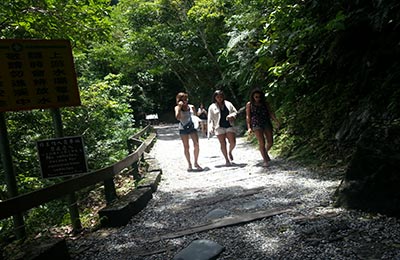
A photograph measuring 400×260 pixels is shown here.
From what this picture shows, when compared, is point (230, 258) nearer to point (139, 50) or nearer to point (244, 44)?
point (244, 44)

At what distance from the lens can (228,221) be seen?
3.98 m

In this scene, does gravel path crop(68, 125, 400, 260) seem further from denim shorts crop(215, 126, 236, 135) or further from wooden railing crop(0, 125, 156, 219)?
denim shorts crop(215, 126, 236, 135)

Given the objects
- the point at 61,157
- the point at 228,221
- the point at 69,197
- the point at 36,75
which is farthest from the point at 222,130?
the point at 36,75

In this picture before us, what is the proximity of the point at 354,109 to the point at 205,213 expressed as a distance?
353 cm

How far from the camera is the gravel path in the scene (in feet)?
9.85

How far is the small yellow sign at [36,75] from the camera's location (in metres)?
3.97

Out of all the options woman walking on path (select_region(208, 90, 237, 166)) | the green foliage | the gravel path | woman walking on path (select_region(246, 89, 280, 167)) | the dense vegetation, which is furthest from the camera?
woman walking on path (select_region(208, 90, 237, 166))

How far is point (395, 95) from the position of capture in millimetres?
4938

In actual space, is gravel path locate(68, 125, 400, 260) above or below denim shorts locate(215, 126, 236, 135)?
below

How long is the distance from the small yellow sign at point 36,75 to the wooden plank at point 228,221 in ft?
7.29

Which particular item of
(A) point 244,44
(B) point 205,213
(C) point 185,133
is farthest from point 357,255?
(A) point 244,44

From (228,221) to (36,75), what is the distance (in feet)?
10.00

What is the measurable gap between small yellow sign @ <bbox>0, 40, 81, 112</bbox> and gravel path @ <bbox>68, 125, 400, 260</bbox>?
1864 millimetres

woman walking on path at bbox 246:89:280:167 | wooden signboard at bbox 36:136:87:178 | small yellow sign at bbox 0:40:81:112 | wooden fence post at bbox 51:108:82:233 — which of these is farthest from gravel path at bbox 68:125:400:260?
small yellow sign at bbox 0:40:81:112
